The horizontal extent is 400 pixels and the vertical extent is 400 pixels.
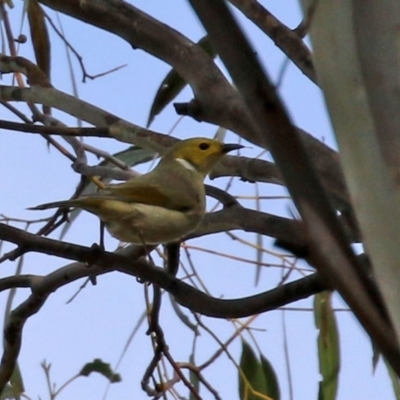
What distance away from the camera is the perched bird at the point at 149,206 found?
1.90 metres

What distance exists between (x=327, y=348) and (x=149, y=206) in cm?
55

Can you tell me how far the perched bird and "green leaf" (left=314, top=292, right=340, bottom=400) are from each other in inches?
13.8

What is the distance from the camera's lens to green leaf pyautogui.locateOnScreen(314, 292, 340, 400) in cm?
192

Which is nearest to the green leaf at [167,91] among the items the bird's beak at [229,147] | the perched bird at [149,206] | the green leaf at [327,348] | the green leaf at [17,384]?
the perched bird at [149,206]

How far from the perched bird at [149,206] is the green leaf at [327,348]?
1.15 ft

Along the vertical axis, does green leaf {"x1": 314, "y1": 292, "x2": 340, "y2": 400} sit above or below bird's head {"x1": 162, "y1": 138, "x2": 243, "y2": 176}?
below

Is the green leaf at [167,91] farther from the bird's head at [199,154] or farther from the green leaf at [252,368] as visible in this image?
the green leaf at [252,368]

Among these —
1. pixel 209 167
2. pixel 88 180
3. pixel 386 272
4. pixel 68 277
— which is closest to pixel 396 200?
pixel 386 272

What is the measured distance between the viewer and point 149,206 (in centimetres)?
207

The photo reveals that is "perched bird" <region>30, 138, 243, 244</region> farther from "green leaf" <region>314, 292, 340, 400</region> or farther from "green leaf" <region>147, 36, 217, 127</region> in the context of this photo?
"green leaf" <region>314, 292, 340, 400</region>

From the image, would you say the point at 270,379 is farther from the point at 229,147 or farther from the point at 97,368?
the point at 229,147

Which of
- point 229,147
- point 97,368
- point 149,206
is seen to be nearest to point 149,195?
point 149,206

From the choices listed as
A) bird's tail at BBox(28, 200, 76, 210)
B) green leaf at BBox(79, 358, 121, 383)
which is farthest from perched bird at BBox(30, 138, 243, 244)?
green leaf at BBox(79, 358, 121, 383)

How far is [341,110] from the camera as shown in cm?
52
